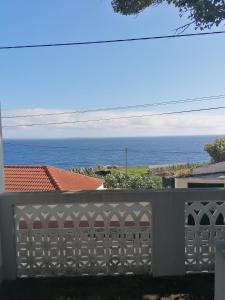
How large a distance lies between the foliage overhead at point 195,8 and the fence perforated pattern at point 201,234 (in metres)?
2.03

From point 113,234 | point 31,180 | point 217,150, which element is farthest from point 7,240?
point 217,150

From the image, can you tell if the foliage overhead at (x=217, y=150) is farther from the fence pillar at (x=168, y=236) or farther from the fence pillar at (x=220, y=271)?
the fence pillar at (x=220, y=271)

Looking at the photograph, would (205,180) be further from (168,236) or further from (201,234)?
(168,236)

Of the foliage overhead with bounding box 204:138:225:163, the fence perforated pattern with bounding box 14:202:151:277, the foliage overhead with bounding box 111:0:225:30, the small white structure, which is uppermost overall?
the foliage overhead with bounding box 111:0:225:30

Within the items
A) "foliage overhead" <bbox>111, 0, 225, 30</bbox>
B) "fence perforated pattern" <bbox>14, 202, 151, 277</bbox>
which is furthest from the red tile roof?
"foliage overhead" <bbox>111, 0, 225, 30</bbox>

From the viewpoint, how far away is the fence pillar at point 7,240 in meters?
4.52

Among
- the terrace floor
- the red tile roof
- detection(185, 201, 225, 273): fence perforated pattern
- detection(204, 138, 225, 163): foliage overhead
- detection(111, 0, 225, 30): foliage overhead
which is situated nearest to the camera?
detection(111, 0, 225, 30): foliage overhead

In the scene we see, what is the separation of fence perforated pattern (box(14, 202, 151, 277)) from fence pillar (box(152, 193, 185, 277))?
0.35 ft

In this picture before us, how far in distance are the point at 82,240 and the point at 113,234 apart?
1.21 ft

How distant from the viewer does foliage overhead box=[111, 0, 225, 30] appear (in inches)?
139

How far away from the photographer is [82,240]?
4633mm

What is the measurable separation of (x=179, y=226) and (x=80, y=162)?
382ft

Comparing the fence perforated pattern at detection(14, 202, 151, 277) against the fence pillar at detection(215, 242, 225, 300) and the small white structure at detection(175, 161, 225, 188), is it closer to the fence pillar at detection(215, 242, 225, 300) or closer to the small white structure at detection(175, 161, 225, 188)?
the fence pillar at detection(215, 242, 225, 300)

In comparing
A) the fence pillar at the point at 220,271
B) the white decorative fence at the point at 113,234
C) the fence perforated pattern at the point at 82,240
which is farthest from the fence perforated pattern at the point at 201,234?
the fence pillar at the point at 220,271
